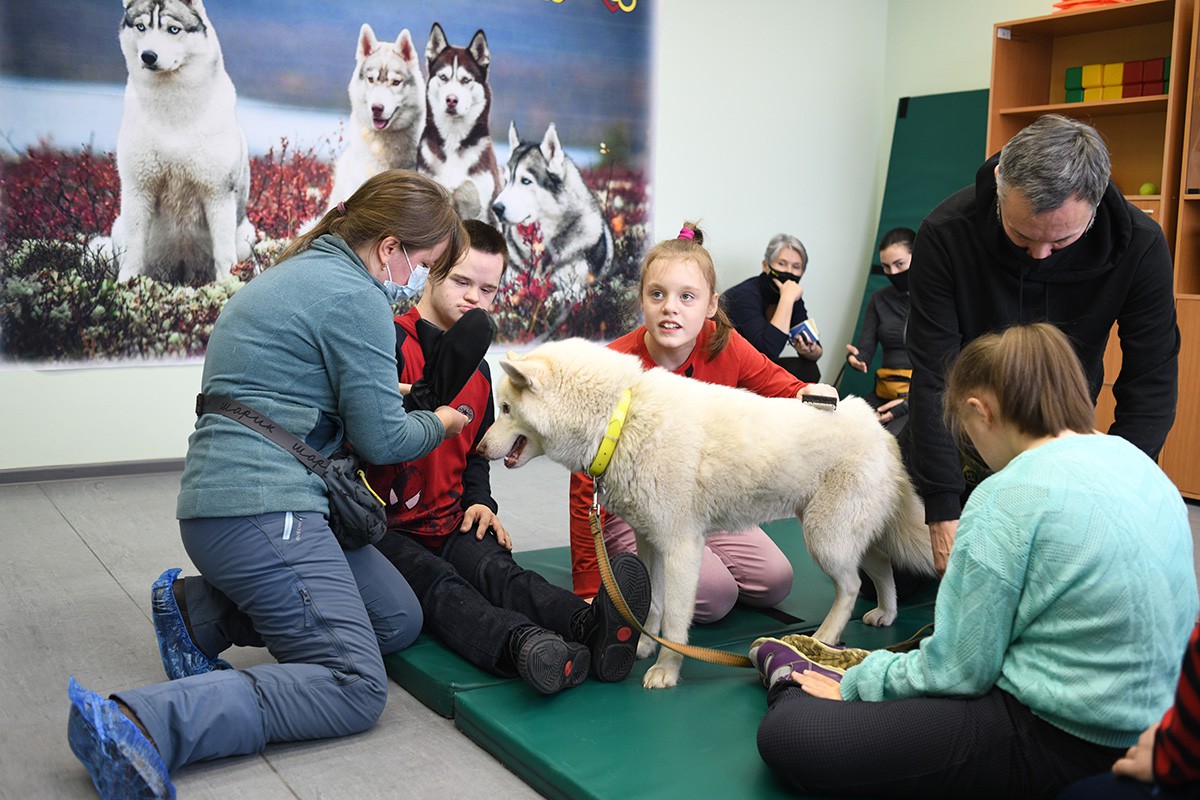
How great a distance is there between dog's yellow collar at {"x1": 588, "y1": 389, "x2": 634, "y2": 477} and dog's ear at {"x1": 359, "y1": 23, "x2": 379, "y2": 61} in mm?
4320

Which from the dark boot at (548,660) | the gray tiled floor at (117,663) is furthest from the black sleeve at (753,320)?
the dark boot at (548,660)

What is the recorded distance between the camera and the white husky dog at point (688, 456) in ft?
9.20

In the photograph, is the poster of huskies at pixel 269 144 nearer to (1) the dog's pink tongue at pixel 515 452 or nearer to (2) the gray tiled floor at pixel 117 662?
(2) the gray tiled floor at pixel 117 662

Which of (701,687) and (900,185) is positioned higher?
(900,185)

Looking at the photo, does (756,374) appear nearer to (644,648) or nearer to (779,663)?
(644,648)

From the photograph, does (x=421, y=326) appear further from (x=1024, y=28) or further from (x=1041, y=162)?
(x=1024, y=28)

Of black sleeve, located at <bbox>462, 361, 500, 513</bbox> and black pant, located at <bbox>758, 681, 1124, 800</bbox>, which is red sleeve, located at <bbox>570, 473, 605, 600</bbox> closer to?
black sleeve, located at <bbox>462, 361, 500, 513</bbox>

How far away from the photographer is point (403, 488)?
3348 mm

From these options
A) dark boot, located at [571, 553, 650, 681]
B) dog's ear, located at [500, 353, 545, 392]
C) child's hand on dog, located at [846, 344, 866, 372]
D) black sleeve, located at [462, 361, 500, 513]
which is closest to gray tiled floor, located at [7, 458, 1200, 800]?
dark boot, located at [571, 553, 650, 681]

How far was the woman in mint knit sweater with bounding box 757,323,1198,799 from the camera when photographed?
6.21 ft

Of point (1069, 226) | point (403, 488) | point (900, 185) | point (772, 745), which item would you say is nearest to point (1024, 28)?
point (900, 185)

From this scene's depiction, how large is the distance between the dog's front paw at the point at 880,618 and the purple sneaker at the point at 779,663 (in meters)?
→ 0.66

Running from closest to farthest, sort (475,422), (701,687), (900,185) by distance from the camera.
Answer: (701,687), (475,422), (900,185)

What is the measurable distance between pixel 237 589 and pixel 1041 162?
2.27 meters
